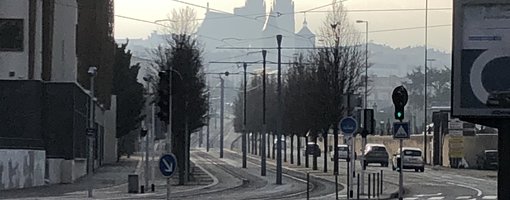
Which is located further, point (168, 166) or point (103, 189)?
point (103, 189)

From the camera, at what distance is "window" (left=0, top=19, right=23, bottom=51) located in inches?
2283

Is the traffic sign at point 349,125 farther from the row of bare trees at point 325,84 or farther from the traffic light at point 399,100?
the row of bare trees at point 325,84

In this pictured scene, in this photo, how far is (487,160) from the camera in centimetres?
8112

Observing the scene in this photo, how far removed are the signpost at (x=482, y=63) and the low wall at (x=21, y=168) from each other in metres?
31.8

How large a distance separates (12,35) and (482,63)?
39.5m

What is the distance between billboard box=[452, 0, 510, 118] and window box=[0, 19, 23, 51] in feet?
127

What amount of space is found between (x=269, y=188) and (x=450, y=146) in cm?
3161

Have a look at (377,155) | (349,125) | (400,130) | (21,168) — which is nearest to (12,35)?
(21,168)

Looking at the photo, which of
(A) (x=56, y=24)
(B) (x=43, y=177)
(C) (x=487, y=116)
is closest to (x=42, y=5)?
(A) (x=56, y=24)

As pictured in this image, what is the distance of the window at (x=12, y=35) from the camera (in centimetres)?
5800

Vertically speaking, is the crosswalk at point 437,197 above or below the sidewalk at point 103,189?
above

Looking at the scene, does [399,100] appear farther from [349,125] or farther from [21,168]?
[21,168]

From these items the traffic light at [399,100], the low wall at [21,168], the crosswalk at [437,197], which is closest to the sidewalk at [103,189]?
the low wall at [21,168]

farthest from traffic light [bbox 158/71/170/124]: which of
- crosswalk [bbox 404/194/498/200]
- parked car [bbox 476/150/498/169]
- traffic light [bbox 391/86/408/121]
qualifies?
parked car [bbox 476/150/498/169]
